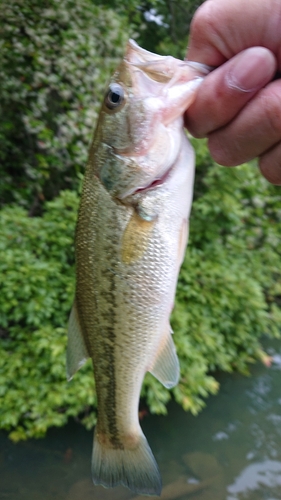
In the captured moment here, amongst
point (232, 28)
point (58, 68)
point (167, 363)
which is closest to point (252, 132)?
point (232, 28)

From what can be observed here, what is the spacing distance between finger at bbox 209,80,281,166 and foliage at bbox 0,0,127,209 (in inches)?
115

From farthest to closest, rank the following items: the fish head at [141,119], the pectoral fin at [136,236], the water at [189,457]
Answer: the water at [189,457] < the pectoral fin at [136,236] < the fish head at [141,119]

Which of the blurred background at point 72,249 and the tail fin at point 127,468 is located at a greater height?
the tail fin at point 127,468

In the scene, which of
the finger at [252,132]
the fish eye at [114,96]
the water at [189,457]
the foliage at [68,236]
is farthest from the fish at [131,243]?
the water at [189,457]

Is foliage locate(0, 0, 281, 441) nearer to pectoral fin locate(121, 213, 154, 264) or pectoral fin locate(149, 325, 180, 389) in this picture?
pectoral fin locate(149, 325, 180, 389)

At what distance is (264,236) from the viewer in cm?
468

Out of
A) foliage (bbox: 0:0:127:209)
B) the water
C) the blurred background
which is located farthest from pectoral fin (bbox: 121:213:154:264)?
foliage (bbox: 0:0:127:209)

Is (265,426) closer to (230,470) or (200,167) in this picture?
(230,470)

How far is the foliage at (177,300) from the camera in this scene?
3309 millimetres

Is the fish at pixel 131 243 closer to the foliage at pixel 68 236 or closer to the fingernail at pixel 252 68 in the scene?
the fingernail at pixel 252 68

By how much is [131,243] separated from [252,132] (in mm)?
523

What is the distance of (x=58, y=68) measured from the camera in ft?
13.7

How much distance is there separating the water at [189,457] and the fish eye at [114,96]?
3022mm

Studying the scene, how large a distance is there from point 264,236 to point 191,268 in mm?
1284
